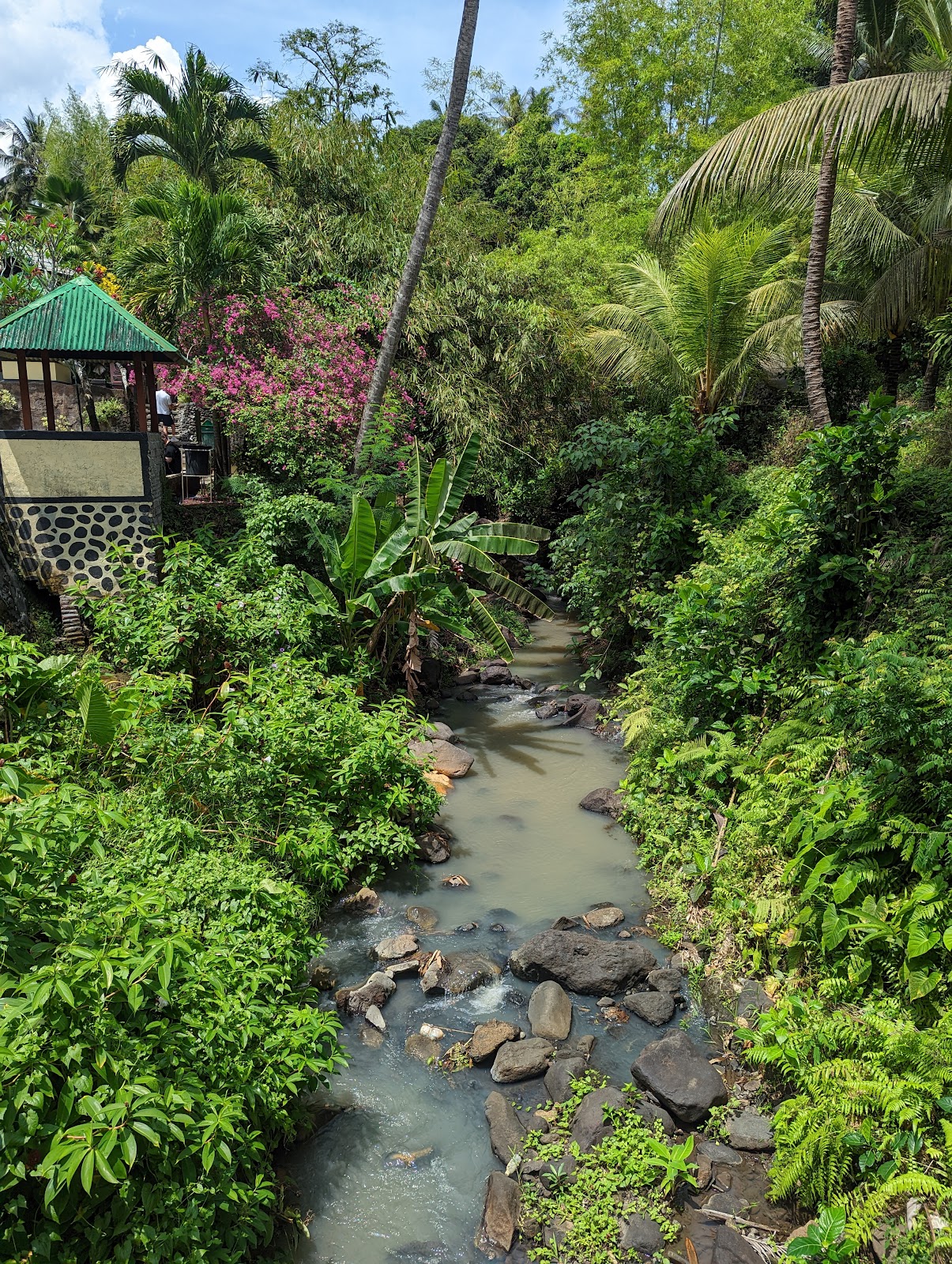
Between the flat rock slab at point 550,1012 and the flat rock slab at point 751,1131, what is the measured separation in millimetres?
1236

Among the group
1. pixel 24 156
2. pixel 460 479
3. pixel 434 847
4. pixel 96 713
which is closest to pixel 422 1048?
pixel 434 847

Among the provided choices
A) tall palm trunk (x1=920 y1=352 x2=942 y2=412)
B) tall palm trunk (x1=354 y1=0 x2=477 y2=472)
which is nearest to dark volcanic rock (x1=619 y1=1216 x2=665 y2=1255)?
tall palm trunk (x1=354 y1=0 x2=477 y2=472)

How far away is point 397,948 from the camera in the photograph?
21.3 ft

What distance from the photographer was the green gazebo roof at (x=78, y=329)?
915 cm

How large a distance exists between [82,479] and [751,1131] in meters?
9.46

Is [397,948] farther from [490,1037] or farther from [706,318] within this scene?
[706,318]

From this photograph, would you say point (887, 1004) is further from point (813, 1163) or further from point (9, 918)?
point (9, 918)

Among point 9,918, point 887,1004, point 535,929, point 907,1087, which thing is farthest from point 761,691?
point 9,918

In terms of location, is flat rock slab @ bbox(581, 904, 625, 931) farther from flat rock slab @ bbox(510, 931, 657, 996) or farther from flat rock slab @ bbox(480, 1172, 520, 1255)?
flat rock slab @ bbox(480, 1172, 520, 1255)

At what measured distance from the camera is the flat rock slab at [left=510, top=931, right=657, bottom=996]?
20.0 feet

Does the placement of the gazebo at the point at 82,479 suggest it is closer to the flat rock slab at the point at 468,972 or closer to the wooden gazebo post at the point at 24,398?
the wooden gazebo post at the point at 24,398

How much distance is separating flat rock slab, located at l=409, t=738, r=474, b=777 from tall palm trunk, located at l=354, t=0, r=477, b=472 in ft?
14.3

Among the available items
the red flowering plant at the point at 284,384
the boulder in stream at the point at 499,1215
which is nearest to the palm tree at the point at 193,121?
the red flowering plant at the point at 284,384

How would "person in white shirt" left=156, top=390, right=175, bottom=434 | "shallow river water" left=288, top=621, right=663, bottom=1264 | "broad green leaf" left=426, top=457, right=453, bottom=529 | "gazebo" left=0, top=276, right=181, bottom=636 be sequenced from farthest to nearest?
"person in white shirt" left=156, top=390, right=175, bottom=434, "broad green leaf" left=426, top=457, right=453, bottom=529, "gazebo" left=0, top=276, right=181, bottom=636, "shallow river water" left=288, top=621, right=663, bottom=1264
